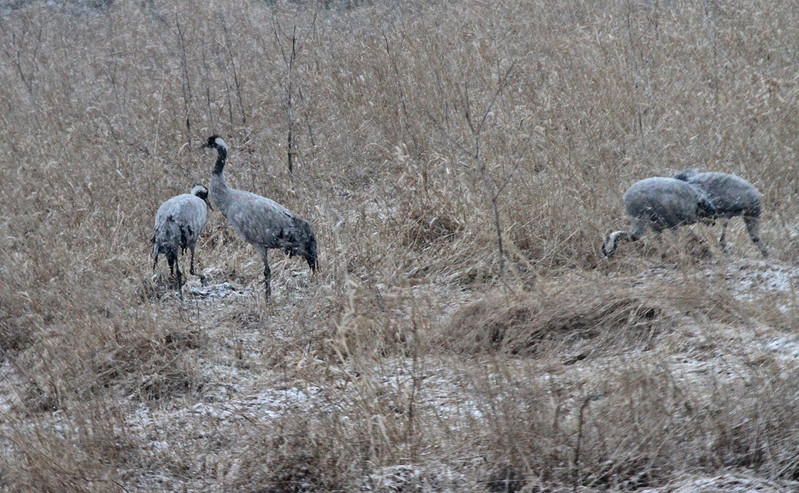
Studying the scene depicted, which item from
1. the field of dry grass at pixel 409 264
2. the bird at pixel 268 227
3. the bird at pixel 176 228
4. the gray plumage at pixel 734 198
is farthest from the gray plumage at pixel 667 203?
the bird at pixel 176 228

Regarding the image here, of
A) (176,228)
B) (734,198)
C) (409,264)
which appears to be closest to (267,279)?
(176,228)

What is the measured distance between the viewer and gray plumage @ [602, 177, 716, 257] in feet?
15.3

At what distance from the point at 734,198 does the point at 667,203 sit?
0.39 meters

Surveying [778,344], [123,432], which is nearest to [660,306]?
[778,344]

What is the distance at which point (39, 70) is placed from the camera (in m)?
10.1

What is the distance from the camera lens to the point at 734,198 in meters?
4.70

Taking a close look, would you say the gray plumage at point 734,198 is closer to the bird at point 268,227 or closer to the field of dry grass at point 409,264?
the field of dry grass at point 409,264

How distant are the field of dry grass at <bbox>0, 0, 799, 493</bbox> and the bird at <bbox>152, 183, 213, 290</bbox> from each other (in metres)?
0.25

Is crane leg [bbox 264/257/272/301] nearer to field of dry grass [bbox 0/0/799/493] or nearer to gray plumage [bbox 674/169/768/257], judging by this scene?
field of dry grass [bbox 0/0/799/493]

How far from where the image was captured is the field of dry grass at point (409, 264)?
10.6 ft

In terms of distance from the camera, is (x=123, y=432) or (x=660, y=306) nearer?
(x=123, y=432)

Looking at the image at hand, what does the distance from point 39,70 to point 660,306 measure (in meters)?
8.63

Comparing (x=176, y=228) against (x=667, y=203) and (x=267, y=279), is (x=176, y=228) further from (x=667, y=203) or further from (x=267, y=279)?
(x=667, y=203)

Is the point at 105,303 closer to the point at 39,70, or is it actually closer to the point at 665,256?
the point at 665,256
